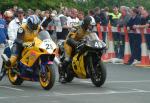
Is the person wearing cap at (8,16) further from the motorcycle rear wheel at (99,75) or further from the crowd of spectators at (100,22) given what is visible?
the motorcycle rear wheel at (99,75)

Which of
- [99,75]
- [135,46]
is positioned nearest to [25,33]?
[99,75]

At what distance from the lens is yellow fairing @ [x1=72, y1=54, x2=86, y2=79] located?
1659 centimetres

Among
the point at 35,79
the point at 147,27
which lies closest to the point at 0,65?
the point at 35,79

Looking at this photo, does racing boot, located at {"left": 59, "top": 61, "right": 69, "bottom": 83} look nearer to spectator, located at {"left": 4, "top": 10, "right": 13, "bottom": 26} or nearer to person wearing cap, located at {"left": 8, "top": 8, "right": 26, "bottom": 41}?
person wearing cap, located at {"left": 8, "top": 8, "right": 26, "bottom": 41}

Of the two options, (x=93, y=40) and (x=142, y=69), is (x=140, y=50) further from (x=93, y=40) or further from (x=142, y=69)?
(x=93, y=40)

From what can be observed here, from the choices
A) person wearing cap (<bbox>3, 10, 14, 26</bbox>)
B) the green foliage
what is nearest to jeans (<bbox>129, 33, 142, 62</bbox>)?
person wearing cap (<bbox>3, 10, 14, 26</bbox>)

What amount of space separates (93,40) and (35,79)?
1.67m

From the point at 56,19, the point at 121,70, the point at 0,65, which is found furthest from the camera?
the point at 56,19

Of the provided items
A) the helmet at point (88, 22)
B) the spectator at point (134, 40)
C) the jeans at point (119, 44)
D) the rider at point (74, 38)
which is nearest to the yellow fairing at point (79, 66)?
the rider at point (74, 38)

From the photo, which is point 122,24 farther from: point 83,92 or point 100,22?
point 83,92

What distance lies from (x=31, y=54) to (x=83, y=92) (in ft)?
5.08

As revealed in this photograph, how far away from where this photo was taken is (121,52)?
2492cm

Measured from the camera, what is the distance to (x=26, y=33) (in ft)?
53.4

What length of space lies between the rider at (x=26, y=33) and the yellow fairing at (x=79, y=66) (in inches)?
48.5
